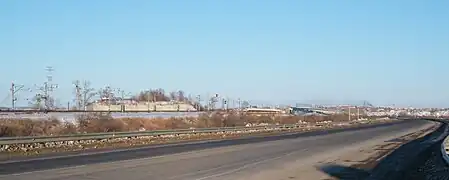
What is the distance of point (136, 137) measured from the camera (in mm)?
46438

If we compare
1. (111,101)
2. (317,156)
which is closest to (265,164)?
(317,156)

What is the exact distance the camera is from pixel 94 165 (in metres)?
21.8

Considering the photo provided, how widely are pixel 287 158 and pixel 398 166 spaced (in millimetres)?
5087

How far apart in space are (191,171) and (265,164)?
15.3 feet

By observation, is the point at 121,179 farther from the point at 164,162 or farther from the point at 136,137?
the point at 136,137

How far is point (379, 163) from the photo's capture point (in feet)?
85.1

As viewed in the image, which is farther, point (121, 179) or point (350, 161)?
point (350, 161)

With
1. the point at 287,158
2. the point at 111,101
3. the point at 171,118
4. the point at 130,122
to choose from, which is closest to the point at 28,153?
the point at 287,158

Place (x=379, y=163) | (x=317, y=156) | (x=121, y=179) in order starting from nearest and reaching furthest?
1. (x=121, y=179)
2. (x=379, y=163)
3. (x=317, y=156)

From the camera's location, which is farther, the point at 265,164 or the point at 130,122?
the point at 130,122

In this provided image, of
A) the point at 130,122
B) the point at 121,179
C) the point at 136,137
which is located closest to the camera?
the point at 121,179

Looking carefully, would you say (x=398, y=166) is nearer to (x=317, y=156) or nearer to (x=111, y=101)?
(x=317, y=156)

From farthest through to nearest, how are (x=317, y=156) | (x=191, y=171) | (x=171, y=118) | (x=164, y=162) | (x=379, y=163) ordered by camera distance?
(x=171, y=118) → (x=317, y=156) → (x=379, y=163) → (x=164, y=162) → (x=191, y=171)

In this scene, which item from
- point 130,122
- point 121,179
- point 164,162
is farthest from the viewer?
point 130,122
